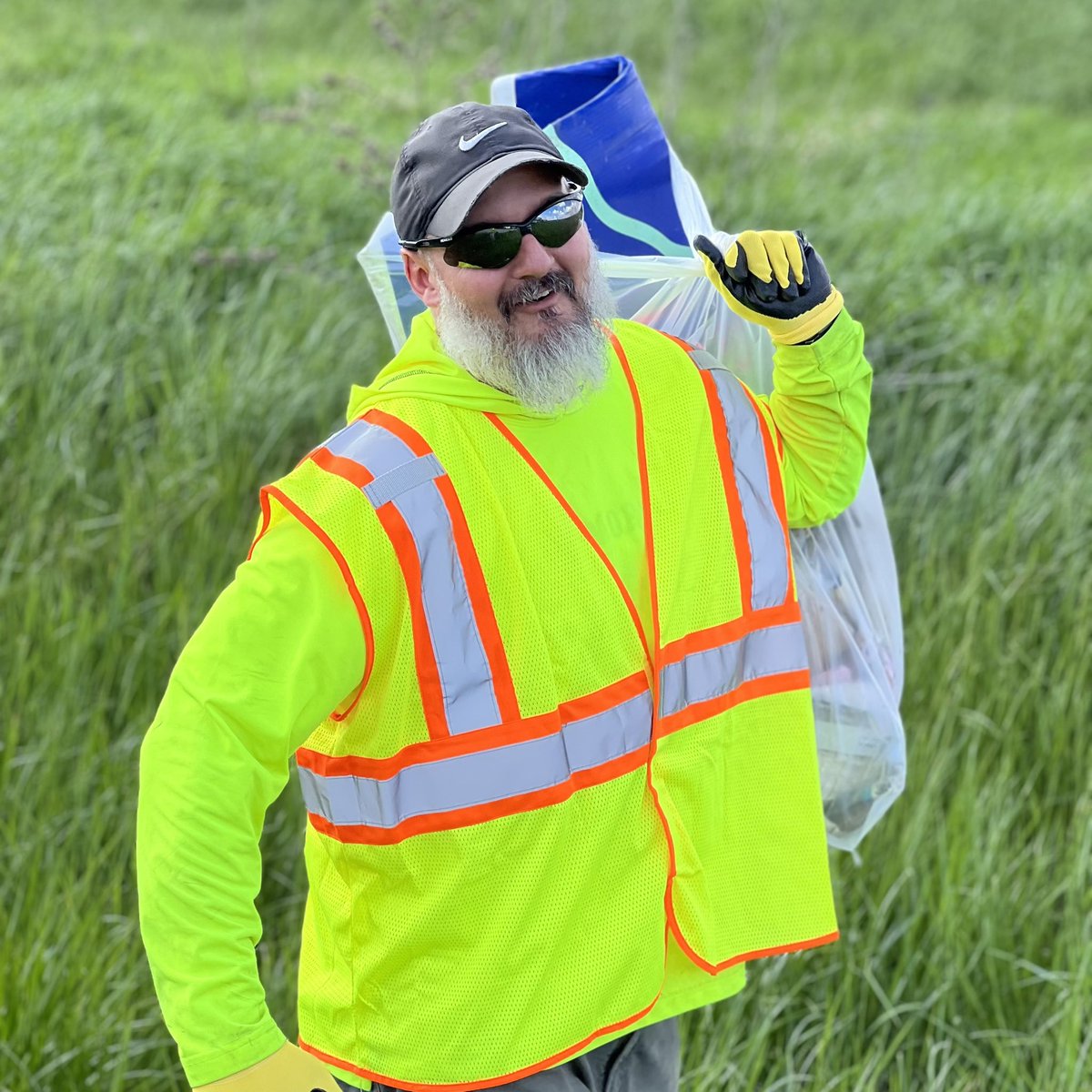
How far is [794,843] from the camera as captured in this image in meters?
1.78

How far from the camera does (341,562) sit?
1.42 m

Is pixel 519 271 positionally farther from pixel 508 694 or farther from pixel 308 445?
pixel 308 445

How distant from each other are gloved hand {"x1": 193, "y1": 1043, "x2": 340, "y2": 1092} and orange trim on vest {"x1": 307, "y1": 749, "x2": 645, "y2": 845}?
25 cm

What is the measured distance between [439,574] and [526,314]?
0.36 metres

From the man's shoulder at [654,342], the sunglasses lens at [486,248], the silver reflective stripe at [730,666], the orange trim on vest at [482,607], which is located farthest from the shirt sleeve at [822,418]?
the orange trim on vest at [482,607]

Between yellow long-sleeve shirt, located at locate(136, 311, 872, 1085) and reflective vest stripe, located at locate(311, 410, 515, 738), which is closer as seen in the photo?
yellow long-sleeve shirt, located at locate(136, 311, 872, 1085)

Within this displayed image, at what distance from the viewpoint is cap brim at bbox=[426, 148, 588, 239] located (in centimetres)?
154

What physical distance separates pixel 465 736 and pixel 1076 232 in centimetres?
533

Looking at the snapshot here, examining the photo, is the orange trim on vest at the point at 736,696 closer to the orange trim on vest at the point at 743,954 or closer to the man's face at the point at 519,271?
the orange trim on vest at the point at 743,954

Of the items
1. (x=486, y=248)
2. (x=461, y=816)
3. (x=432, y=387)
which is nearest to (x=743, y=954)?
(x=461, y=816)

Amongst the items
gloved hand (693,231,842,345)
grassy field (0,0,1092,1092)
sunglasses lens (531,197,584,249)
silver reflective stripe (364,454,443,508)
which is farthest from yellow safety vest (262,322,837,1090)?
grassy field (0,0,1092,1092)

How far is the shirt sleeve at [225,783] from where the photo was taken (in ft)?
4.43

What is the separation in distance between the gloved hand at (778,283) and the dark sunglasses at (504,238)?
264 millimetres

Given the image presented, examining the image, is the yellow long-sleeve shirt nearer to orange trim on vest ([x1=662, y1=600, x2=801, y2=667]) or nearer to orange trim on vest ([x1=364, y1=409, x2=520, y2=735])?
orange trim on vest ([x1=364, y1=409, x2=520, y2=735])
